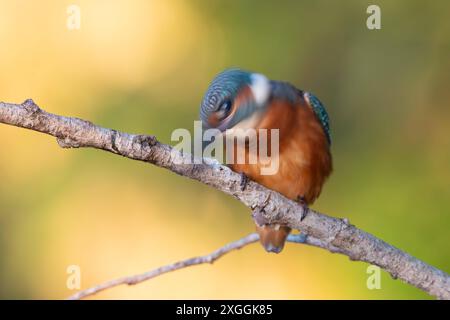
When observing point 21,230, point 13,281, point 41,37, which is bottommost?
point 13,281

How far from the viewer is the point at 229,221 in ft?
10.1

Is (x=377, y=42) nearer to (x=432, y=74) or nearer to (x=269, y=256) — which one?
(x=432, y=74)

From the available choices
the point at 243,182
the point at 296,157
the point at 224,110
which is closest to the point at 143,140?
the point at 243,182

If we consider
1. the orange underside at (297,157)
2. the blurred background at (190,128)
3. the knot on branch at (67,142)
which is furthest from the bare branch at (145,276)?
the blurred background at (190,128)

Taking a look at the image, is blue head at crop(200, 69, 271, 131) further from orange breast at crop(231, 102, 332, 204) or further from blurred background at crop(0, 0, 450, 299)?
blurred background at crop(0, 0, 450, 299)

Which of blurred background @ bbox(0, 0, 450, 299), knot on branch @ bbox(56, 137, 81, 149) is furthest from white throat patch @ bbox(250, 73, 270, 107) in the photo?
blurred background @ bbox(0, 0, 450, 299)

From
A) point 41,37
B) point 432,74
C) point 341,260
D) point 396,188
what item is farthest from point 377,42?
point 41,37

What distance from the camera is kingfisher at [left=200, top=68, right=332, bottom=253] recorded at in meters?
1.66

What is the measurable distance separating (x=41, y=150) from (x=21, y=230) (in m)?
0.39

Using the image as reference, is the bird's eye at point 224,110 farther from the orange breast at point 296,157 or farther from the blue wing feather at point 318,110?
the blue wing feather at point 318,110

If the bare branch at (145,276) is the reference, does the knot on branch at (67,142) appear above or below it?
above

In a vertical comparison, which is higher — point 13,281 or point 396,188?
point 396,188

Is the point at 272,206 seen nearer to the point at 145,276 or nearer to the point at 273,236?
the point at 145,276

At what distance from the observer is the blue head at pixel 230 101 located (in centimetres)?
163
